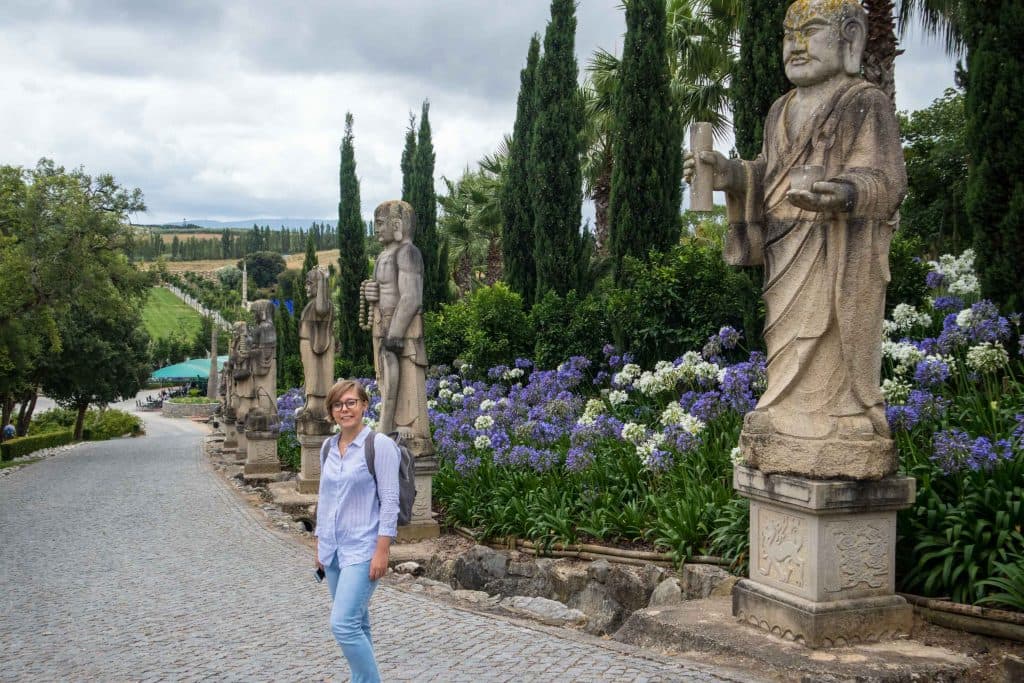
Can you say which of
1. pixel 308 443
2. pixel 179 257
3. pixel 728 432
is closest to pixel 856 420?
pixel 728 432

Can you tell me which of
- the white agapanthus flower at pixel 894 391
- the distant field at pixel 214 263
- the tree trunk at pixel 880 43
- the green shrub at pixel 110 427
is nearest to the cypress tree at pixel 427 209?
the tree trunk at pixel 880 43

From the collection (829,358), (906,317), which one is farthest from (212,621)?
(906,317)

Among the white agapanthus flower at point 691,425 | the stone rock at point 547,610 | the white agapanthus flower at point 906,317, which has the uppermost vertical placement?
the white agapanthus flower at point 906,317

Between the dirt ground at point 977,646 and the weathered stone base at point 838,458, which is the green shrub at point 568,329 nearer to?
the weathered stone base at point 838,458

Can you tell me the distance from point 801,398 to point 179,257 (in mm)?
170713

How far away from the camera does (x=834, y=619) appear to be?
4.49 m

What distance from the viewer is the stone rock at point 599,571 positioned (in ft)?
21.0

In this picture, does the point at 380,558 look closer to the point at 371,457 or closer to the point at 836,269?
the point at 371,457

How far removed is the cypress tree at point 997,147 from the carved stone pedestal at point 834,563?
4.42 m

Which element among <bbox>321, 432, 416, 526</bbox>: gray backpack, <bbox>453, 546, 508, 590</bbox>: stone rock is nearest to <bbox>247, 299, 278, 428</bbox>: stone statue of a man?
<bbox>453, 546, 508, 590</bbox>: stone rock

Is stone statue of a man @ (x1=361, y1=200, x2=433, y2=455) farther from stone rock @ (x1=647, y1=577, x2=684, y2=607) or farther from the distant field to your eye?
the distant field

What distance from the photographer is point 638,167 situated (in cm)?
1375

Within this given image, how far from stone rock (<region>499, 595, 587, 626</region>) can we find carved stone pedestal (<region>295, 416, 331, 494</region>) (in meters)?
6.21

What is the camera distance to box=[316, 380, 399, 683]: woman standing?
3920 millimetres
